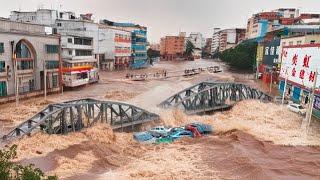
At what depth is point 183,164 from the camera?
84.4ft

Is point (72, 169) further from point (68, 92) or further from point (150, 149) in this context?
point (68, 92)

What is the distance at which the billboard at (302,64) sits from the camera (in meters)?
43.3

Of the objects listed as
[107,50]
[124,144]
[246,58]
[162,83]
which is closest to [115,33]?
[107,50]

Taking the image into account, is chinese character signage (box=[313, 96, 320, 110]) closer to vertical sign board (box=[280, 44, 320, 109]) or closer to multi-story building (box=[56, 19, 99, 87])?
vertical sign board (box=[280, 44, 320, 109])

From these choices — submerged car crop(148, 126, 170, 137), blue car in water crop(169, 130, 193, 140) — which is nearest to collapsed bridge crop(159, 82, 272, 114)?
blue car in water crop(169, 130, 193, 140)

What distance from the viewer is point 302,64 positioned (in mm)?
47656

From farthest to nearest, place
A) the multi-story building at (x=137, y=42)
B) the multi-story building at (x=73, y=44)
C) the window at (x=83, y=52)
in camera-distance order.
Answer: the multi-story building at (x=137, y=42)
the window at (x=83, y=52)
the multi-story building at (x=73, y=44)

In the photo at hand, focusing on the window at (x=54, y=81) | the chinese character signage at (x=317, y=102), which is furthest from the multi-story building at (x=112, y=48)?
the chinese character signage at (x=317, y=102)

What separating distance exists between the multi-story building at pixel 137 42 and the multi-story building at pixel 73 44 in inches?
882

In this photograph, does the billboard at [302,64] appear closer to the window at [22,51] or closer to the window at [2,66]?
the window at [22,51]

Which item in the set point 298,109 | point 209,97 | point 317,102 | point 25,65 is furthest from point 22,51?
point 317,102

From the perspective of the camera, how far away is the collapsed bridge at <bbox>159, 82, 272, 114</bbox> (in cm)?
4230

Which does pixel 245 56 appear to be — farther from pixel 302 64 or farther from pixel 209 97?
pixel 209 97

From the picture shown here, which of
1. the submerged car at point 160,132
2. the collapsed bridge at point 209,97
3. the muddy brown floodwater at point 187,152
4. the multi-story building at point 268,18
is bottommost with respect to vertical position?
the muddy brown floodwater at point 187,152
